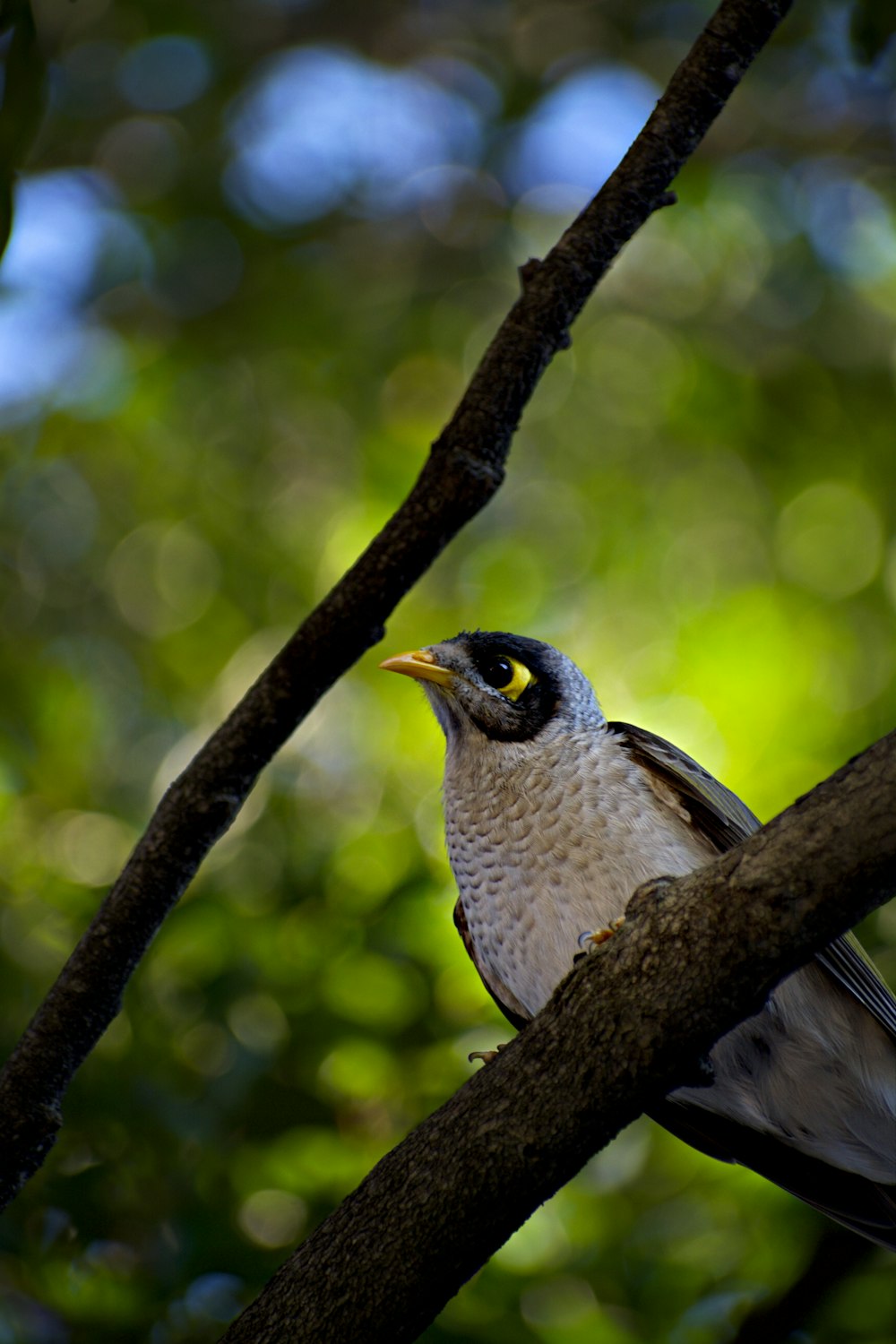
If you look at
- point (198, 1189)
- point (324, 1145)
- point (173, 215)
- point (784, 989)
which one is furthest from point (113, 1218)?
point (173, 215)

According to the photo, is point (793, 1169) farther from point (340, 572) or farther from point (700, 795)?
point (340, 572)

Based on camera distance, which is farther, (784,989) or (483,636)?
(483,636)

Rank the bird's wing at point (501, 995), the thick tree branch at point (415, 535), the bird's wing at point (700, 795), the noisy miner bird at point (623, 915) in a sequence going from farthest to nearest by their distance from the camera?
the bird's wing at point (501, 995) → the bird's wing at point (700, 795) → the noisy miner bird at point (623, 915) → the thick tree branch at point (415, 535)

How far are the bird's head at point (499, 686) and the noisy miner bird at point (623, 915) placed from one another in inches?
2.0

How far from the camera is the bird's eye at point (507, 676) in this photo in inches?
165

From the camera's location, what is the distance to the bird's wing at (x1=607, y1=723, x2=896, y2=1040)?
3193mm

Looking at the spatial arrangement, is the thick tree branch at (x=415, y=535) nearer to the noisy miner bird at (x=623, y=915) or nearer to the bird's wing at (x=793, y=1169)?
the noisy miner bird at (x=623, y=915)

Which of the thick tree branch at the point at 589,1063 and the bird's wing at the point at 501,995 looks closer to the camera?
the thick tree branch at the point at 589,1063

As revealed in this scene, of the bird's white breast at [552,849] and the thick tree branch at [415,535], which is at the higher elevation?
the thick tree branch at [415,535]

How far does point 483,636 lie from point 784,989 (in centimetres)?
168

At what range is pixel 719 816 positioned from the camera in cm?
355

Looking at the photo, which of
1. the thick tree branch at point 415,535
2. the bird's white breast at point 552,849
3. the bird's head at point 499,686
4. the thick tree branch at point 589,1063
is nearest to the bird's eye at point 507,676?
the bird's head at point 499,686

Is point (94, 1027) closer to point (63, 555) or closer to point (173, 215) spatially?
point (63, 555)

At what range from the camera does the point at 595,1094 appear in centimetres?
219
